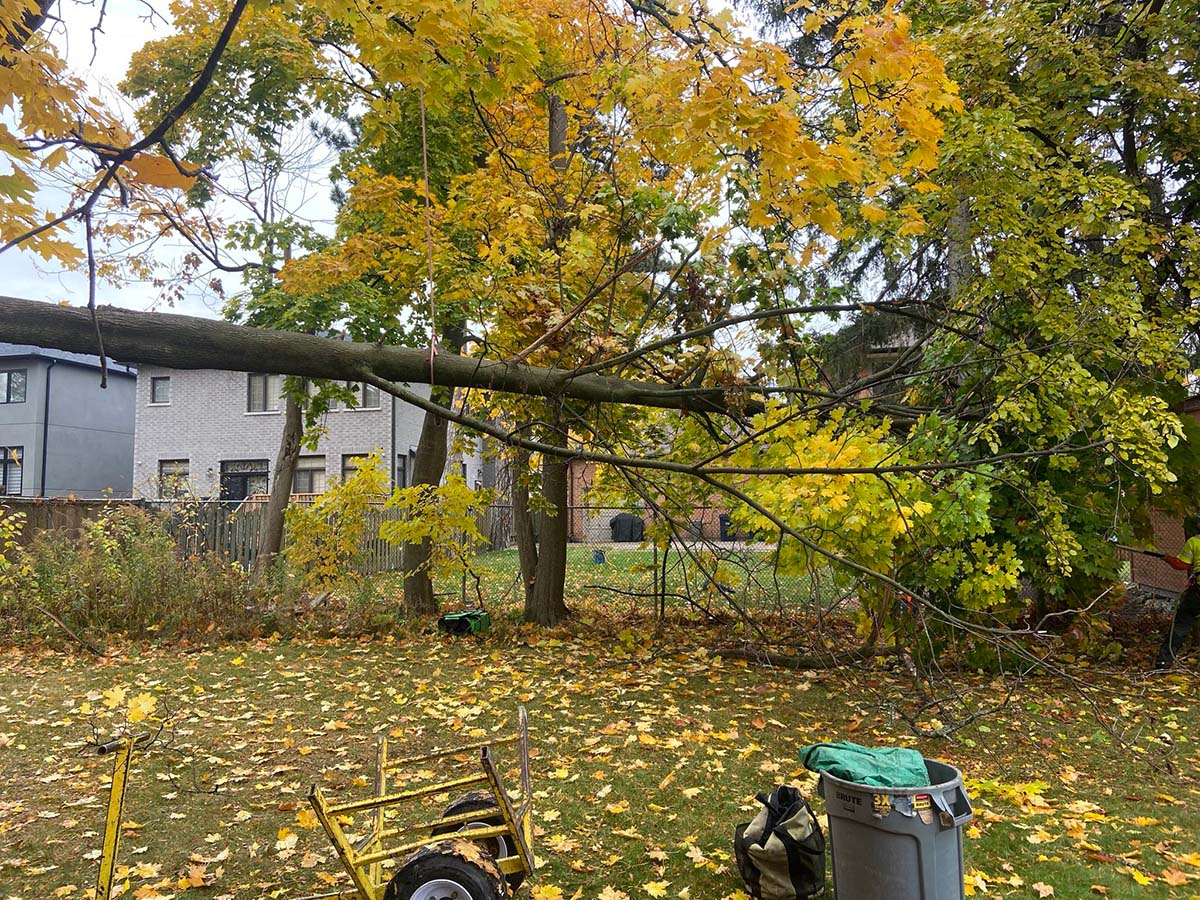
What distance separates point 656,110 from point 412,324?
732 centimetres

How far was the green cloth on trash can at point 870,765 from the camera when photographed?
10.5 ft

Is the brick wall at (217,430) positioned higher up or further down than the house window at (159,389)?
further down

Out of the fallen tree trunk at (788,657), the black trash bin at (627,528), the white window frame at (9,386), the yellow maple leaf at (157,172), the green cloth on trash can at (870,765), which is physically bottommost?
the fallen tree trunk at (788,657)

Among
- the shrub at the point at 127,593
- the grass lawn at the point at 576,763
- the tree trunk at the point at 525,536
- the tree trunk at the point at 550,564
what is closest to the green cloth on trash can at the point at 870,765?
the grass lawn at the point at 576,763

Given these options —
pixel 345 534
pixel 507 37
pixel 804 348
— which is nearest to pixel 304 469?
pixel 345 534

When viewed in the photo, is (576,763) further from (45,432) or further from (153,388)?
(45,432)

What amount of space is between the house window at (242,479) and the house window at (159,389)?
302cm

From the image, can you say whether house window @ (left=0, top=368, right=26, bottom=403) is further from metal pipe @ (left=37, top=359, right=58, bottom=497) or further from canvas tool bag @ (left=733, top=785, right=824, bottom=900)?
canvas tool bag @ (left=733, top=785, right=824, bottom=900)

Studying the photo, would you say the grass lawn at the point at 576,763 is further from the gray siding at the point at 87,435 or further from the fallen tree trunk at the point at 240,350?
the gray siding at the point at 87,435

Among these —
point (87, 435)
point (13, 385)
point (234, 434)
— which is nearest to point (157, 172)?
point (234, 434)

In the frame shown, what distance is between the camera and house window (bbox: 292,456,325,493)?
23.9m

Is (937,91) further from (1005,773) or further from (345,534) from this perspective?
(345,534)

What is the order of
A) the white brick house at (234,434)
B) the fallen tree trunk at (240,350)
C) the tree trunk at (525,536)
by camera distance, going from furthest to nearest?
the white brick house at (234,434) → the tree trunk at (525,536) → the fallen tree trunk at (240,350)

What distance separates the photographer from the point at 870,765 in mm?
3277
